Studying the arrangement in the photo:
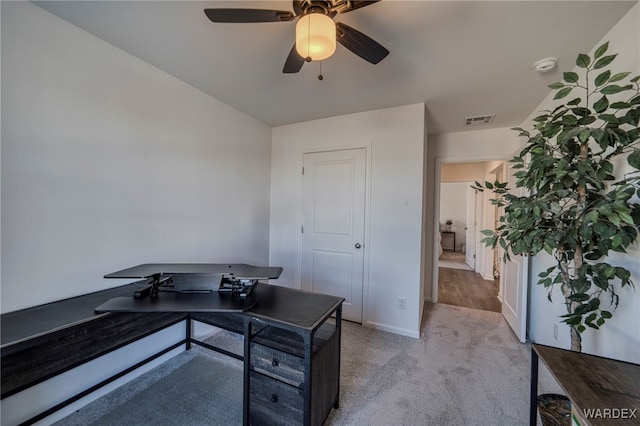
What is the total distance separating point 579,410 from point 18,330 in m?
2.34

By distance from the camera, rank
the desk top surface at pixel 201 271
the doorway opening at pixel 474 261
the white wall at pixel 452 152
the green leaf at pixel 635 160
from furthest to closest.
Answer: the doorway opening at pixel 474 261
the white wall at pixel 452 152
the desk top surface at pixel 201 271
the green leaf at pixel 635 160

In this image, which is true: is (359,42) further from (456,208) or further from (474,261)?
(456,208)

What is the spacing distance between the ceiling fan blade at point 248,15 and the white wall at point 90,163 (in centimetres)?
117

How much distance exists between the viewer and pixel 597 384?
3.20 ft

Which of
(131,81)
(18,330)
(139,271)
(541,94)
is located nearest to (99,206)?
(139,271)

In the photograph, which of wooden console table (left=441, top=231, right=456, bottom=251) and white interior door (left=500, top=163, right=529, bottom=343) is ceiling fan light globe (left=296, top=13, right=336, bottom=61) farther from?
wooden console table (left=441, top=231, right=456, bottom=251)

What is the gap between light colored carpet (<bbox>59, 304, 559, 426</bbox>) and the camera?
162 cm

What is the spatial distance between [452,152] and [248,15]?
325 cm

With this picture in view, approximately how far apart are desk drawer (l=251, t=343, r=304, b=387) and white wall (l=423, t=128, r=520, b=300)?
2473 mm

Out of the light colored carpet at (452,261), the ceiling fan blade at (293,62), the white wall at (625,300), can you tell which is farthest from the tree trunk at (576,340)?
the light colored carpet at (452,261)

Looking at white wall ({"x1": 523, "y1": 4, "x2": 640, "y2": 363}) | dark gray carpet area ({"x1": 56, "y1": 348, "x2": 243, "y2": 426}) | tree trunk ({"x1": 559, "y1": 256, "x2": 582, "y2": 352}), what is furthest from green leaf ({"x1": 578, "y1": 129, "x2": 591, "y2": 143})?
dark gray carpet area ({"x1": 56, "y1": 348, "x2": 243, "y2": 426})

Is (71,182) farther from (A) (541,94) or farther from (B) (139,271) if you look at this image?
(A) (541,94)

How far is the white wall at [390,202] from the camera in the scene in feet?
8.69

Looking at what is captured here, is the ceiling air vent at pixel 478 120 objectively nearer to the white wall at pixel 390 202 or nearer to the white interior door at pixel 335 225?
the white wall at pixel 390 202
